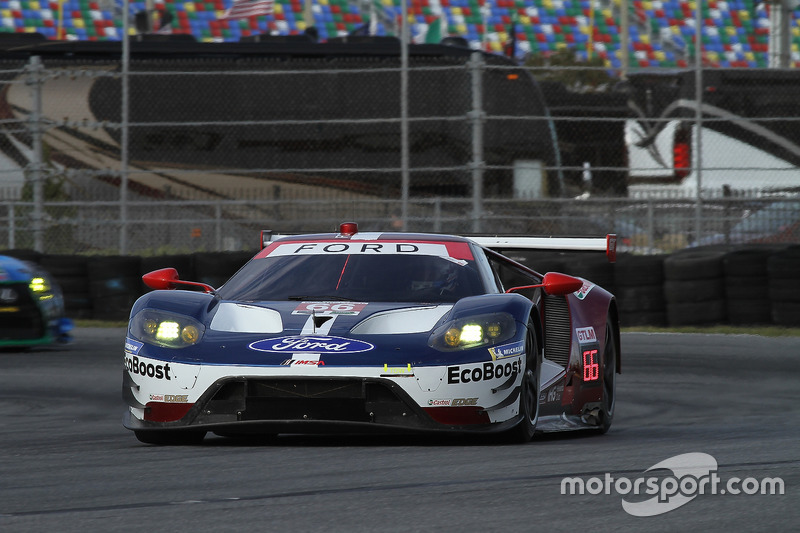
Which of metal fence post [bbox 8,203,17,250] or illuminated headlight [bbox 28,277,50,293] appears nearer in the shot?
illuminated headlight [bbox 28,277,50,293]

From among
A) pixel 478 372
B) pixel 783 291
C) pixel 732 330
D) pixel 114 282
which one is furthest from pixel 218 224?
pixel 478 372

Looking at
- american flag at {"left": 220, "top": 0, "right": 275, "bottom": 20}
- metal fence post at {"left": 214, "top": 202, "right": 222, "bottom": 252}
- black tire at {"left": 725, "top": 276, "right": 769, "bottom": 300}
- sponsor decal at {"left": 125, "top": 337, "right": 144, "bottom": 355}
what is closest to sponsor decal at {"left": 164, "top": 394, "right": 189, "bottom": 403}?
sponsor decal at {"left": 125, "top": 337, "right": 144, "bottom": 355}

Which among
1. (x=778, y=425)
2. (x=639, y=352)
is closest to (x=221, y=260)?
(x=639, y=352)

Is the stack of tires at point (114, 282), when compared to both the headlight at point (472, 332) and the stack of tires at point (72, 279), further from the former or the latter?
the headlight at point (472, 332)

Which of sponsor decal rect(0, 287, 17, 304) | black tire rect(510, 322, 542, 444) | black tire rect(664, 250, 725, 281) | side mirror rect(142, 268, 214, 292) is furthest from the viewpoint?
black tire rect(664, 250, 725, 281)

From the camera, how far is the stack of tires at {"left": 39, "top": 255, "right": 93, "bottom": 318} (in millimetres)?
14492

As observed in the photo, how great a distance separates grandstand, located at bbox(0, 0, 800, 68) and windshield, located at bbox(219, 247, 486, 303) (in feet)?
48.9

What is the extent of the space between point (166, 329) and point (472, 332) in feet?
4.21

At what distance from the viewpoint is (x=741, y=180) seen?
1773cm

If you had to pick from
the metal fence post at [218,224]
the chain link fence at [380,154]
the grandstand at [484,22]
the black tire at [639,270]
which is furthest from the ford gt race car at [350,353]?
the grandstand at [484,22]

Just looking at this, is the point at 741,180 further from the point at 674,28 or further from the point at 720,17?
the point at 674,28

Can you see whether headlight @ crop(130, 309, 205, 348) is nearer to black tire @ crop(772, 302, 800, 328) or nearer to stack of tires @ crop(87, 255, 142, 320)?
black tire @ crop(772, 302, 800, 328)

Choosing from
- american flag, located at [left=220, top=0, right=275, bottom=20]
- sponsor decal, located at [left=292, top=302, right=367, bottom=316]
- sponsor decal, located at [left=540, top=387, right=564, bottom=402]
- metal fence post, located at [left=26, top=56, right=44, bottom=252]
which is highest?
american flag, located at [left=220, top=0, right=275, bottom=20]

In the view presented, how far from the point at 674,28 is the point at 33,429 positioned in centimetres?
2069
